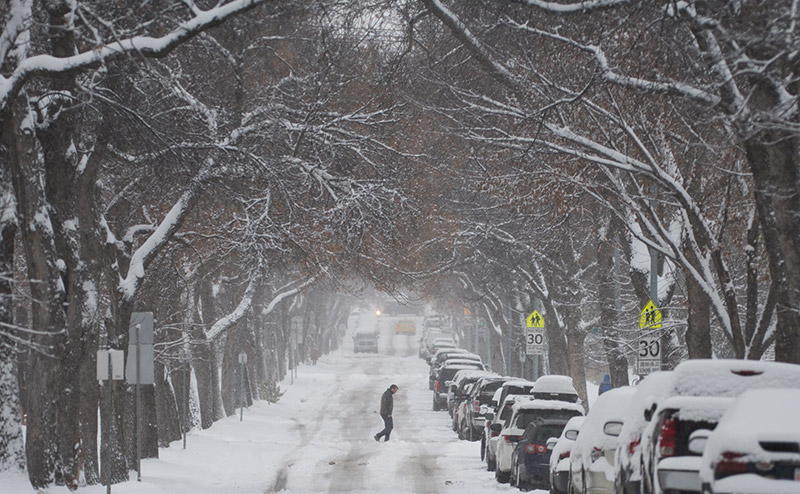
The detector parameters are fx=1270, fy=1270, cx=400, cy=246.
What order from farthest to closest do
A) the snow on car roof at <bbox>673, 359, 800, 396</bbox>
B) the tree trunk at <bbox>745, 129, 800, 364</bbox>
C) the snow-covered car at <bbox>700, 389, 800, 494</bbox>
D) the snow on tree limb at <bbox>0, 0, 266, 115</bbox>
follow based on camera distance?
the tree trunk at <bbox>745, 129, 800, 364</bbox> < the snow on tree limb at <bbox>0, 0, 266, 115</bbox> < the snow on car roof at <bbox>673, 359, 800, 396</bbox> < the snow-covered car at <bbox>700, 389, 800, 494</bbox>

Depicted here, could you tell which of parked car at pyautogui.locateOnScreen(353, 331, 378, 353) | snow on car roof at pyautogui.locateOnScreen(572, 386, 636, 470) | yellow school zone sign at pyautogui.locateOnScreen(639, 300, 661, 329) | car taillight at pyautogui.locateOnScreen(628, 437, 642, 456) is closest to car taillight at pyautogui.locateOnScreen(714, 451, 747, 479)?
car taillight at pyautogui.locateOnScreen(628, 437, 642, 456)

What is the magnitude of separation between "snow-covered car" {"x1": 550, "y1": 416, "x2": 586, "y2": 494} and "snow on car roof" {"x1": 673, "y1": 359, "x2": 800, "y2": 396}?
613 cm

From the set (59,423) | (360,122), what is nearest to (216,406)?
(360,122)

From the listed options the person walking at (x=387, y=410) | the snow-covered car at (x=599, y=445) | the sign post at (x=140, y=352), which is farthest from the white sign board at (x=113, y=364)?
the person walking at (x=387, y=410)

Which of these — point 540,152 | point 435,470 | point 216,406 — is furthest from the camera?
point 216,406

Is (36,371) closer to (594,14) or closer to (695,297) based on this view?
(594,14)

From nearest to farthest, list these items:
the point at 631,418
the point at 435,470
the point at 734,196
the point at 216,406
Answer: the point at 631,418
the point at 734,196
the point at 435,470
the point at 216,406

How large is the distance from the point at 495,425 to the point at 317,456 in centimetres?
604

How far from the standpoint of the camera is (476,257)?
4375cm

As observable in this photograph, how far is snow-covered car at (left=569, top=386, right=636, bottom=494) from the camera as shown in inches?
570

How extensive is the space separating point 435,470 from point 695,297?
21.8 feet

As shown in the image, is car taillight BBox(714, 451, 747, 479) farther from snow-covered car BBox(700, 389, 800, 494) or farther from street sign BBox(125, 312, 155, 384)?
street sign BBox(125, 312, 155, 384)

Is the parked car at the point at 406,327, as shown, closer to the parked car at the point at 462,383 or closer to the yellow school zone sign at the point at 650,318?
the parked car at the point at 462,383

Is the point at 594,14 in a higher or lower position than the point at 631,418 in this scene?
higher
